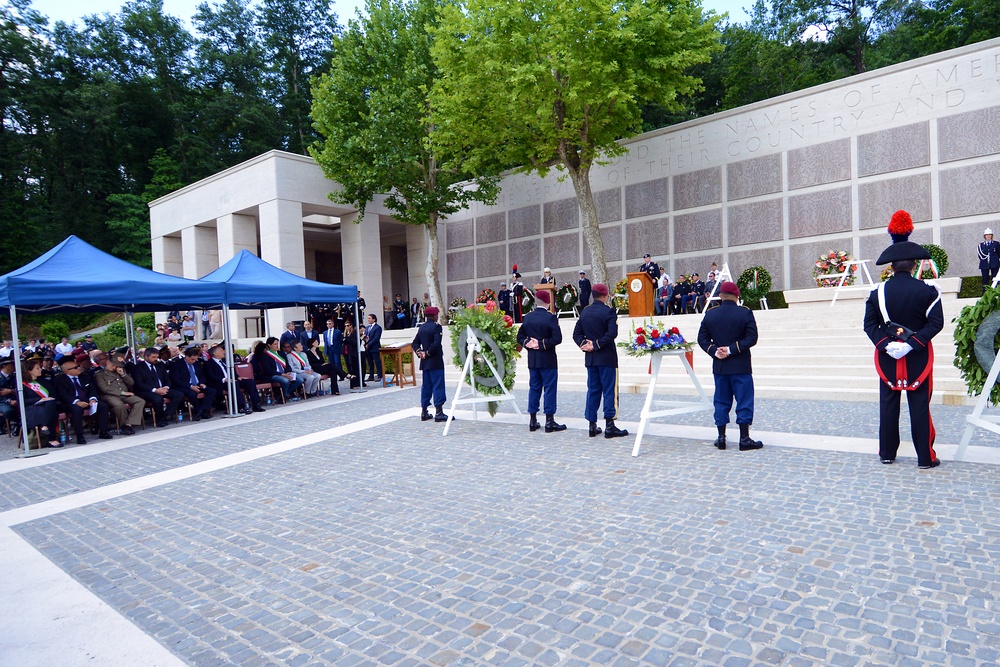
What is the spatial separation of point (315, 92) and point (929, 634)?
2624cm

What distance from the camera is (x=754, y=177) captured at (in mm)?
20391

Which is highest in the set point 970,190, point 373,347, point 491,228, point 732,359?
point 491,228

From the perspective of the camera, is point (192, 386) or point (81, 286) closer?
point (81, 286)

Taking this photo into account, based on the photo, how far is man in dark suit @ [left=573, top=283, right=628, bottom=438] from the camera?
7.52 m

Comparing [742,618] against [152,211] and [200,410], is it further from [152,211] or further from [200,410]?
[152,211]

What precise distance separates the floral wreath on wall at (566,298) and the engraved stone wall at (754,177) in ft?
20.5

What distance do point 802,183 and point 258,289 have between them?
16492 millimetres

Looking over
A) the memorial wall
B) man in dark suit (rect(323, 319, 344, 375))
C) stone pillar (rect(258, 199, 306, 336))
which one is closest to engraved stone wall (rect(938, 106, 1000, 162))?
the memorial wall

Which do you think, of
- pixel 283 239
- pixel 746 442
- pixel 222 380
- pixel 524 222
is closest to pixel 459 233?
pixel 524 222

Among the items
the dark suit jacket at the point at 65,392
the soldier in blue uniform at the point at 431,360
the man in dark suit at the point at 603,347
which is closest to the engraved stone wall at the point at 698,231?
the soldier in blue uniform at the point at 431,360

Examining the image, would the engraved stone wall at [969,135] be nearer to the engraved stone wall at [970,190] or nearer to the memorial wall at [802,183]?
the memorial wall at [802,183]

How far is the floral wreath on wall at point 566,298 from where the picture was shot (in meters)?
22.1

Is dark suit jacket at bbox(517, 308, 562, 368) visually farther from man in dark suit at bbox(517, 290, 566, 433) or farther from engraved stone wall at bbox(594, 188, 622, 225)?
engraved stone wall at bbox(594, 188, 622, 225)

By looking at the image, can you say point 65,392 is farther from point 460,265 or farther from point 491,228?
point 460,265
